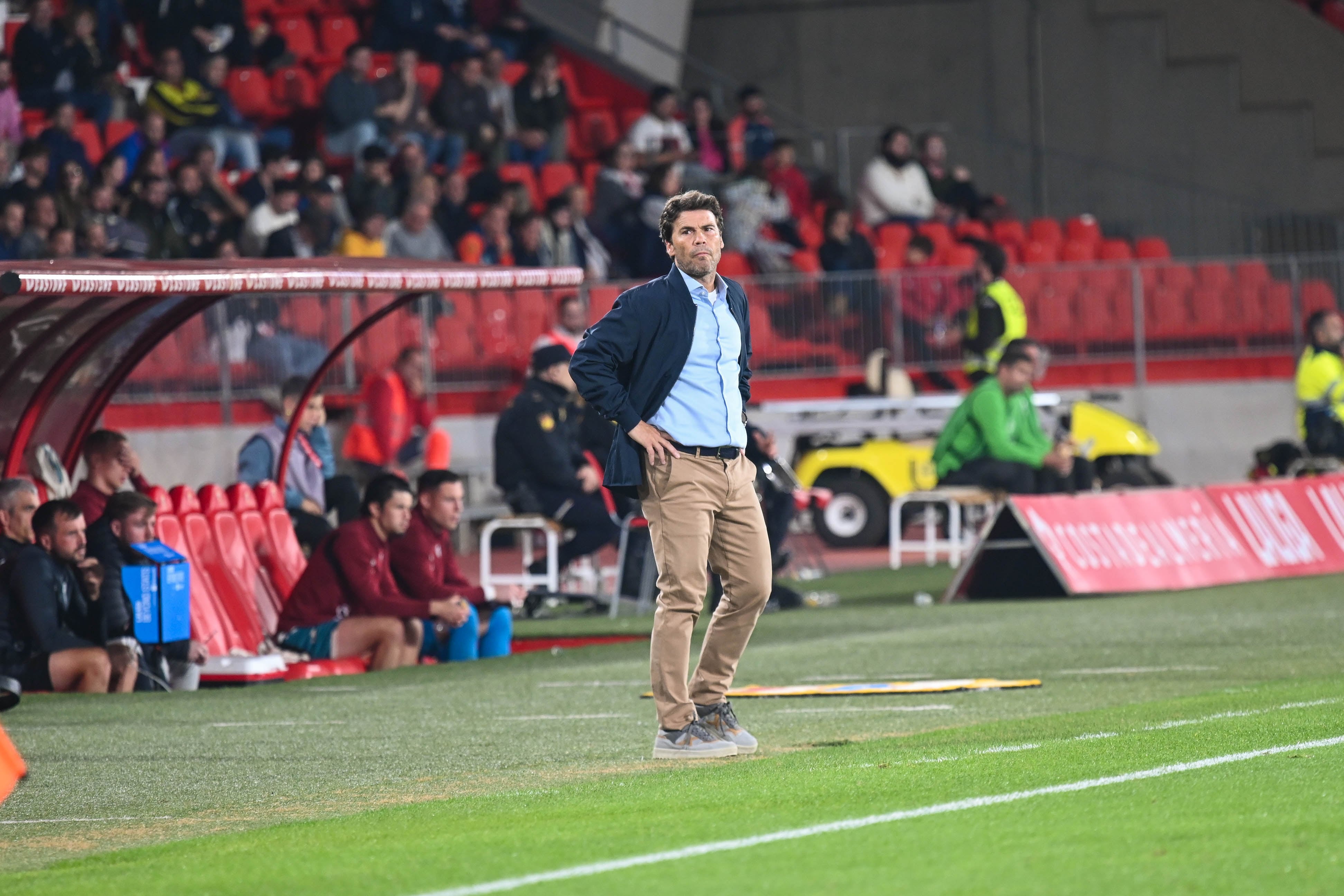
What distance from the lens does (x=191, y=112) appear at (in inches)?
950

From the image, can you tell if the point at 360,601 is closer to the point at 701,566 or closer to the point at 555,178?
the point at 701,566

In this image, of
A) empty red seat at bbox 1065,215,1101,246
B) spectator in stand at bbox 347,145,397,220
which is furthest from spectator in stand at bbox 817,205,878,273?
spectator in stand at bbox 347,145,397,220

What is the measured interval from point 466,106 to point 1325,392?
1041 cm

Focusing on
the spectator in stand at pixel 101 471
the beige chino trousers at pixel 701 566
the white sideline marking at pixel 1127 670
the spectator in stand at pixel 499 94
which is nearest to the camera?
the beige chino trousers at pixel 701 566

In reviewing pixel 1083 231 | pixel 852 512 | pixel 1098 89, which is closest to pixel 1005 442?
pixel 852 512

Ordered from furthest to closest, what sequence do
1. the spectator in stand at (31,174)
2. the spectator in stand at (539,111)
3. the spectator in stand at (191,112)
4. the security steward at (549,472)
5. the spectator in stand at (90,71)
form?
the spectator in stand at (539,111) → the spectator in stand at (90,71) → the spectator in stand at (191,112) → the spectator in stand at (31,174) → the security steward at (549,472)

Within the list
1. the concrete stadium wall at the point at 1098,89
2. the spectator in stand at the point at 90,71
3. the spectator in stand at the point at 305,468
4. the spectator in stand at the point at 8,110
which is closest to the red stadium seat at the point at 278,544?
the spectator in stand at the point at 305,468

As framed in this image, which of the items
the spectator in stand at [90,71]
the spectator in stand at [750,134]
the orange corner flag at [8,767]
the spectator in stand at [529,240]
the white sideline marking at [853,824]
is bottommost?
the white sideline marking at [853,824]

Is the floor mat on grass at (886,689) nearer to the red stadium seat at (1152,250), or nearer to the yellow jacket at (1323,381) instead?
the yellow jacket at (1323,381)

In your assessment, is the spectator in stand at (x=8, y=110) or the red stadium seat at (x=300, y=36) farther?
the red stadium seat at (x=300, y=36)

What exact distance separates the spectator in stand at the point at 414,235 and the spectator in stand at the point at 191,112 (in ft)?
6.43

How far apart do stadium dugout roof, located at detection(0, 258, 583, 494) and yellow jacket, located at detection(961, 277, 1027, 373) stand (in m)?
7.58

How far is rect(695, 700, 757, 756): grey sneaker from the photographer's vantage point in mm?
8875

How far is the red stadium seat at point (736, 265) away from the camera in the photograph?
24.9 meters
